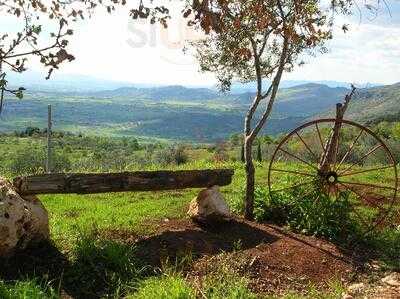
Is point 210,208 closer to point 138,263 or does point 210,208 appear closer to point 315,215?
point 315,215

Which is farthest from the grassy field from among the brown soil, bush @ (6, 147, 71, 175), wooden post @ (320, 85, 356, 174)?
bush @ (6, 147, 71, 175)

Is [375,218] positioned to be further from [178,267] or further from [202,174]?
[178,267]

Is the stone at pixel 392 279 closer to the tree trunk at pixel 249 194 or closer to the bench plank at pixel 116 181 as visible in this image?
the tree trunk at pixel 249 194

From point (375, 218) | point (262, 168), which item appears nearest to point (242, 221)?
point (375, 218)

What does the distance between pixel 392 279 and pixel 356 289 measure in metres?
0.94

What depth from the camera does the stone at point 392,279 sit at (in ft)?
29.9

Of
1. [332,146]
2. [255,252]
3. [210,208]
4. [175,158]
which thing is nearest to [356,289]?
[255,252]

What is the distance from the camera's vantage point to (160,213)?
13.2m

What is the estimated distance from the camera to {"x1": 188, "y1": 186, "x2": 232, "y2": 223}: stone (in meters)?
11.0

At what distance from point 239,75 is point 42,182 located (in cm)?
835

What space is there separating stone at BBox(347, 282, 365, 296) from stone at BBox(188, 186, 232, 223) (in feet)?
10.0

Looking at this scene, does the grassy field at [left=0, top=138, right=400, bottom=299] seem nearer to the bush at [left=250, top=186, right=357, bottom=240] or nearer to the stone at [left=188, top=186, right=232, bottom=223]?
the bush at [left=250, top=186, right=357, bottom=240]

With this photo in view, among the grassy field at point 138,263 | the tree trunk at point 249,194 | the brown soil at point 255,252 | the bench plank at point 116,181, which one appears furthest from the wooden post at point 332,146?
the bench plank at point 116,181

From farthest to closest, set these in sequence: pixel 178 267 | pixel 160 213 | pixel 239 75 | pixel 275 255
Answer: pixel 239 75, pixel 160 213, pixel 275 255, pixel 178 267
